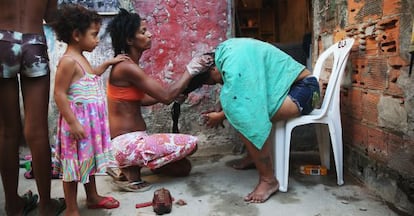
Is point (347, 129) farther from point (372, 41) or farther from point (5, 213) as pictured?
point (5, 213)

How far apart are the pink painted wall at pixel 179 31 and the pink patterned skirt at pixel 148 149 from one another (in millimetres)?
871

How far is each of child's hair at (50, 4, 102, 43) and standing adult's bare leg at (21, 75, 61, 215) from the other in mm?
242

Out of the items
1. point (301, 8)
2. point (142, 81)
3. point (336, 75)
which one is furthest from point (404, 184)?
point (301, 8)

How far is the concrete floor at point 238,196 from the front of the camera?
1.98m

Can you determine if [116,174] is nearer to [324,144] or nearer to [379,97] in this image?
[324,144]

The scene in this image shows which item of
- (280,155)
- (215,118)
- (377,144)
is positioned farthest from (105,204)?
(377,144)

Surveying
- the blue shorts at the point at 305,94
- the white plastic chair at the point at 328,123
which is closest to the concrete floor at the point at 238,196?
the white plastic chair at the point at 328,123

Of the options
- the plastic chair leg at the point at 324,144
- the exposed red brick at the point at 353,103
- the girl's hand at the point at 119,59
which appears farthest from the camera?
the plastic chair leg at the point at 324,144

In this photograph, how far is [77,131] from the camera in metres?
1.74

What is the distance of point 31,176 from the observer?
267cm

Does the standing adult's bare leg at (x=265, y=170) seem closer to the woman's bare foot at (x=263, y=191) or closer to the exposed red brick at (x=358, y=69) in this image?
the woman's bare foot at (x=263, y=191)

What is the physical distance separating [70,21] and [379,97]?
1736mm

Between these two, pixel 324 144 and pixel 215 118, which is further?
pixel 324 144

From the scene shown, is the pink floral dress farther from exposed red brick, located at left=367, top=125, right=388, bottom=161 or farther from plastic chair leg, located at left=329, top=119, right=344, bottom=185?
exposed red brick, located at left=367, top=125, right=388, bottom=161
